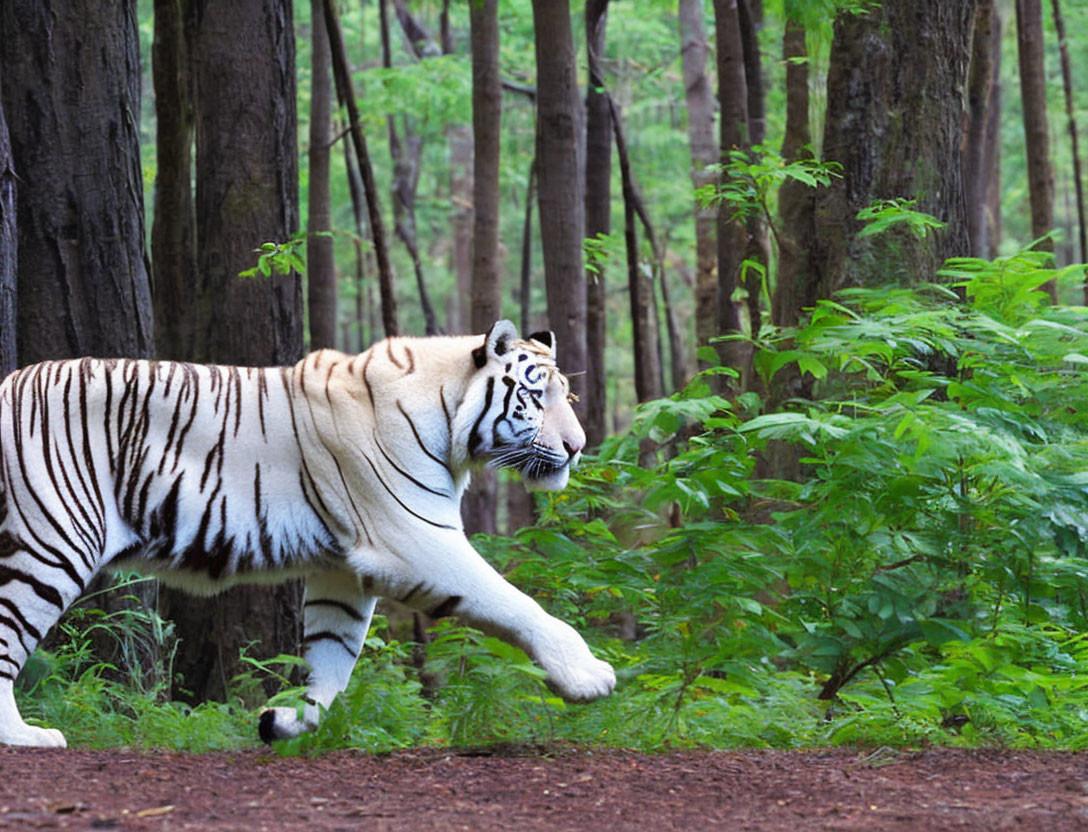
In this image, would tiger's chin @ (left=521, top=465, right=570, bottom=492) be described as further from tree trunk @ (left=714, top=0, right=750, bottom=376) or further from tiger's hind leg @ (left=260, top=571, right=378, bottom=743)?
tree trunk @ (left=714, top=0, right=750, bottom=376)

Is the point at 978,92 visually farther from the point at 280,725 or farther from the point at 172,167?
the point at 280,725

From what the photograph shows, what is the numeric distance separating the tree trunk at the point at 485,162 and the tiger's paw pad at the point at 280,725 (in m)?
5.97

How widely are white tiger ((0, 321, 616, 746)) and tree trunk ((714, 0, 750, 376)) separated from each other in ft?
20.0

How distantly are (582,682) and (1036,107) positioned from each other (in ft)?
41.1

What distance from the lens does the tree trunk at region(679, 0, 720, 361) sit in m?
13.8

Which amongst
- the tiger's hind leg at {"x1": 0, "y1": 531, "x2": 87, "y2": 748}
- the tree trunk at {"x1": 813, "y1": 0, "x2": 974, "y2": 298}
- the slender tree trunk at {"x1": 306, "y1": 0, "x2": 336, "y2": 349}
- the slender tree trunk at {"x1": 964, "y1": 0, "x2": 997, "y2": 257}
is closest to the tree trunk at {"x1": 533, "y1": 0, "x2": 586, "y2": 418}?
the tree trunk at {"x1": 813, "y1": 0, "x2": 974, "y2": 298}

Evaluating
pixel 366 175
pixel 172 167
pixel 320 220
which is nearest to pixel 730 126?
pixel 366 175

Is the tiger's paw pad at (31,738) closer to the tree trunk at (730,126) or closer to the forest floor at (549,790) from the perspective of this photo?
the forest floor at (549,790)

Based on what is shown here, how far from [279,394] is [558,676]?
1.65 m

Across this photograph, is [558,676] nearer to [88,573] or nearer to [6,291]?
Result: [88,573]

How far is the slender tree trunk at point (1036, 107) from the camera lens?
579 inches

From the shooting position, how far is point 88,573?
4949 mm

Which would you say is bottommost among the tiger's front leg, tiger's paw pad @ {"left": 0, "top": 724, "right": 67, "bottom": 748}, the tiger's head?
tiger's paw pad @ {"left": 0, "top": 724, "right": 67, "bottom": 748}

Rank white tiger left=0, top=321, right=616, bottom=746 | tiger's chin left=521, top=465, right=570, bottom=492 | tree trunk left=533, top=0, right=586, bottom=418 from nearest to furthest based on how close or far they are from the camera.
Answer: white tiger left=0, top=321, right=616, bottom=746
tiger's chin left=521, top=465, right=570, bottom=492
tree trunk left=533, top=0, right=586, bottom=418
